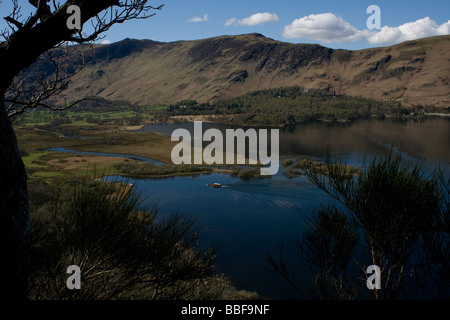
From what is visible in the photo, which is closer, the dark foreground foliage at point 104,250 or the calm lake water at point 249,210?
the dark foreground foliage at point 104,250

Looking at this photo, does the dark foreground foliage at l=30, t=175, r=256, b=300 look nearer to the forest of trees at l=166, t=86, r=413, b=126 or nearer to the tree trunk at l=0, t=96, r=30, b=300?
the tree trunk at l=0, t=96, r=30, b=300

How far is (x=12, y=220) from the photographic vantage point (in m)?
2.75

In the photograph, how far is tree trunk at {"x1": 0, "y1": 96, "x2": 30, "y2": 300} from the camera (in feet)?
8.91

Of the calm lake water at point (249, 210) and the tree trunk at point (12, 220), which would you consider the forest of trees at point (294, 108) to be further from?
the tree trunk at point (12, 220)

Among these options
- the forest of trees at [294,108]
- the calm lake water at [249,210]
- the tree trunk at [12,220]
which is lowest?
the calm lake water at [249,210]

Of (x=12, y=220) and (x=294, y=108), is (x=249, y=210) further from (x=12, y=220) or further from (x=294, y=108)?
(x=294, y=108)

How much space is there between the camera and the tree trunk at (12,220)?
2715mm

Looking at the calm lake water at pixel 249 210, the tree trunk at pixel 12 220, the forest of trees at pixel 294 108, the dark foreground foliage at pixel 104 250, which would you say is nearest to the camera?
the tree trunk at pixel 12 220

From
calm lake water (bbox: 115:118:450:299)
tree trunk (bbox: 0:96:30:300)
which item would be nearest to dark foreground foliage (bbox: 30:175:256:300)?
tree trunk (bbox: 0:96:30:300)

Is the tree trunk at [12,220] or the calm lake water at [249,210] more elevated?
the tree trunk at [12,220]

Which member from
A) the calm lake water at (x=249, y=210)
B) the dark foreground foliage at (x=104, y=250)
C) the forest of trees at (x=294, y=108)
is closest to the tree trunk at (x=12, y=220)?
the dark foreground foliage at (x=104, y=250)

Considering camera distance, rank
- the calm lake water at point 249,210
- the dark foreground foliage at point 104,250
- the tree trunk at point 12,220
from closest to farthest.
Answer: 1. the tree trunk at point 12,220
2. the dark foreground foliage at point 104,250
3. the calm lake water at point 249,210

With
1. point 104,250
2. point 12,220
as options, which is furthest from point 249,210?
point 12,220

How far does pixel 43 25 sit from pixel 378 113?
130676 mm
